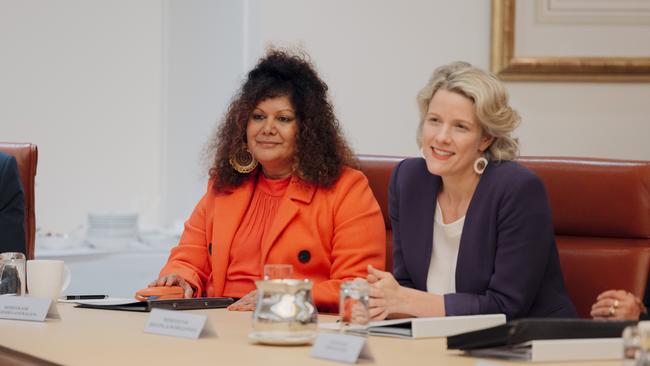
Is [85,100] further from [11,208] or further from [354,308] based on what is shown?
[354,308]

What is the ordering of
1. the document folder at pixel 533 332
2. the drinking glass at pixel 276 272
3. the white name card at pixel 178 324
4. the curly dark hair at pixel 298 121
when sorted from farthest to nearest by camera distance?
the curly dark hair at pixel 298 121 < the white name card at pixel 178 324 < the drinking glass at pixel 276 272 < the document folder at pixel 533 332

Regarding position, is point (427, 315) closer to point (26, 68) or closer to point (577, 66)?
point (577, 66)

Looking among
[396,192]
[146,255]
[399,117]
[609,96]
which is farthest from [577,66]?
[146,255]

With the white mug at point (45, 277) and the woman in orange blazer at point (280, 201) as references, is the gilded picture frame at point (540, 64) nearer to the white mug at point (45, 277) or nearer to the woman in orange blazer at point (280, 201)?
the woman in orange blazer at point (280, 201)

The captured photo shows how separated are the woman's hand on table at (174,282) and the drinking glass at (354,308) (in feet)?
3.19

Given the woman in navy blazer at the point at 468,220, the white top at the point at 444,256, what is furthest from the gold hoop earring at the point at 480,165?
the white top at the point at 444,256

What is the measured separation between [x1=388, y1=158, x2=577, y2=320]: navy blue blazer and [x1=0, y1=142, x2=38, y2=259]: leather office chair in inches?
56.3

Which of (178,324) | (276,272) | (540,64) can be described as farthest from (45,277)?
(540,64)

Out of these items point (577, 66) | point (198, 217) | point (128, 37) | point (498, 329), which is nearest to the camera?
point (498, 329)

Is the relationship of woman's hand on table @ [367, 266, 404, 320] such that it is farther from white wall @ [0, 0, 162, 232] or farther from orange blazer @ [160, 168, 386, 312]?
white wall @ [0, 0, 162, 232]

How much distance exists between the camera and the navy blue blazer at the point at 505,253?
2.64 meters

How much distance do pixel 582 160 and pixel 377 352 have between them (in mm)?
1386

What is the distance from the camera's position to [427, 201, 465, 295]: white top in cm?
286

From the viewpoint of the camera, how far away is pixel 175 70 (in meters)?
5.07
